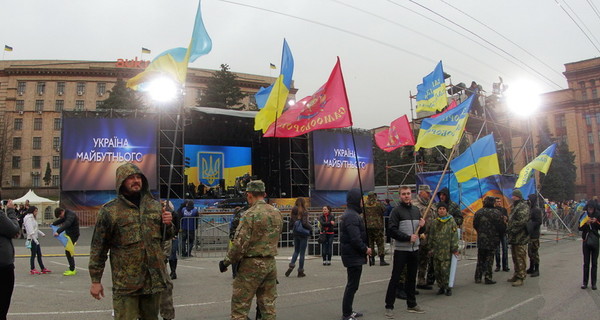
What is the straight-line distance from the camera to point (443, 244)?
→ 7.41 meters

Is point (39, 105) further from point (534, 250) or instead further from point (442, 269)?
point (534, 250)

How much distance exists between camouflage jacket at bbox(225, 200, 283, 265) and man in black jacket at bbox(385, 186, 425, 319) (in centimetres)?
224

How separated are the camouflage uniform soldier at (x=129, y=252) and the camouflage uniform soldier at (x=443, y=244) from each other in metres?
5.31

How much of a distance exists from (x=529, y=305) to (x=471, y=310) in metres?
1.04

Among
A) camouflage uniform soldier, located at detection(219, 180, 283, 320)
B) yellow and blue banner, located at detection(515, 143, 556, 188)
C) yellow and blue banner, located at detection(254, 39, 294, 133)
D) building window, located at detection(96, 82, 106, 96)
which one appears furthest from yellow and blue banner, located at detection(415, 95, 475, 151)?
building window, located at detection(96, 82, 106, 96)

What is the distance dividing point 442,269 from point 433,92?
12.5 metres

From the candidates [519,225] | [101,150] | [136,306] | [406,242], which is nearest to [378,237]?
[519,225]

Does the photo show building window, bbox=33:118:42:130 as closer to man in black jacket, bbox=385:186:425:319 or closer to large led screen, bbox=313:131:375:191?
large led screen, bbox=313:131:375:191

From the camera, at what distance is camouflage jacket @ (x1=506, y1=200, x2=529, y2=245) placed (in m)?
8.23

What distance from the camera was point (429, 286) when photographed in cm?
781

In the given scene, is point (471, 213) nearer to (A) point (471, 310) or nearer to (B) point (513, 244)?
(B) point (513, 244)

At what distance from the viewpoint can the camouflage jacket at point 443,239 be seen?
24.2 ft

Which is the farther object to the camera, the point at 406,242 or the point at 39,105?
the point at 39,105

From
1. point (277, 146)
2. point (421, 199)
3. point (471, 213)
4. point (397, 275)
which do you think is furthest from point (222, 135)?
point (397, 275)
